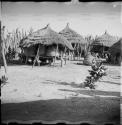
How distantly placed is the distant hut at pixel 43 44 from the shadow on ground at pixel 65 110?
338 inches

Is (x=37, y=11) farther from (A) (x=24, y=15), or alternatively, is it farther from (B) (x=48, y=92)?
(B) (x=48, y=92)

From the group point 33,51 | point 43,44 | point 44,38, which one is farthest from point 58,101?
point 33,51

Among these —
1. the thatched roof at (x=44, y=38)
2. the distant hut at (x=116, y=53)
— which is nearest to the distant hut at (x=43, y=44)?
the thatched roof at (x=44, y=38)

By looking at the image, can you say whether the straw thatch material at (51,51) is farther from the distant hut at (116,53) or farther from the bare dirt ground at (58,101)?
the bare dirt ground at (58,101)

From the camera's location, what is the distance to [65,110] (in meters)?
5.58

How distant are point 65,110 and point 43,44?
9503 millimetres

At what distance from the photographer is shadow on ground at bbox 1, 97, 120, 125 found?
5117 millimetres

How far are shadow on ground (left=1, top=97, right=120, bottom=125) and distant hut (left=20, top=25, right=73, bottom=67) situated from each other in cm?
860

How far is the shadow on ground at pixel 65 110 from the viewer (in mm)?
5117

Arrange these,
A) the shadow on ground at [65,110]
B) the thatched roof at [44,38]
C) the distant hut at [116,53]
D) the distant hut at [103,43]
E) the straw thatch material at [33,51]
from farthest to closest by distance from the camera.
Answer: the distant hut at [103,43], the distant hut at [116,53], the straw thatch material at [33,51], the thatched roof at [44,38], the shadow on ground at [65,110]

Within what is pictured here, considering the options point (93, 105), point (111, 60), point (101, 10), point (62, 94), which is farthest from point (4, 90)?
point (111, 60)

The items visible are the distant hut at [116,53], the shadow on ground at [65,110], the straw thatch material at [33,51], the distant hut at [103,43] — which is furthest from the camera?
the distant hut at [103,43]

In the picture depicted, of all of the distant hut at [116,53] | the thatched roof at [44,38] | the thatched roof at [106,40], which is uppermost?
the thatched roof at [106,40]

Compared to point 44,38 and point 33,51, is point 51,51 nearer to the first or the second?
point 44,38
